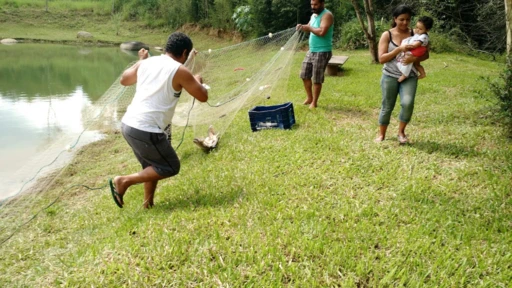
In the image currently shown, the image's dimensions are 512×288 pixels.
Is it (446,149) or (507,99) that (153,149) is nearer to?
(446,149)

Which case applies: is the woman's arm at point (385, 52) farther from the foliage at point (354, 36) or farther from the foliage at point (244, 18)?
the foliage at point (244, 18)

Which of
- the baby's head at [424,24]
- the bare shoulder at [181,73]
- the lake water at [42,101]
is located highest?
the baby's head at [424,24]

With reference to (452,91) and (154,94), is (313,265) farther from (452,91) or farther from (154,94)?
(452,91)

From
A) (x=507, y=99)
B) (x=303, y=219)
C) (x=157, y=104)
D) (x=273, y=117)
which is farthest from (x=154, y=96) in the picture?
(x=507, y=99)

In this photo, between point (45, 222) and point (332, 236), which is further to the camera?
point (45, 222)

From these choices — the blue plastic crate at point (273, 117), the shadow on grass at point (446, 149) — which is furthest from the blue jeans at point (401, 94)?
the blue plastic crate at point (273, 117)

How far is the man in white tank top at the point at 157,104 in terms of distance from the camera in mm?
2801

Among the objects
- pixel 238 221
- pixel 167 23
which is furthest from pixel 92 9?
pixel 238 221

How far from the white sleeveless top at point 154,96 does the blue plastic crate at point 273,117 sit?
6.74 feet

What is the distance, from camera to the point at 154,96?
111 inches

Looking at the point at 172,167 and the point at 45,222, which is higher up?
the point at 172,167

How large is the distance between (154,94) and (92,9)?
38.6 metres

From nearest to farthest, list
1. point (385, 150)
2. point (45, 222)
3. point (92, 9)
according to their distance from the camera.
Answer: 1. point (45, 222)
2. point (385, 150)
3. point (92, 9)

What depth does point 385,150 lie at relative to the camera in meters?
3.90
